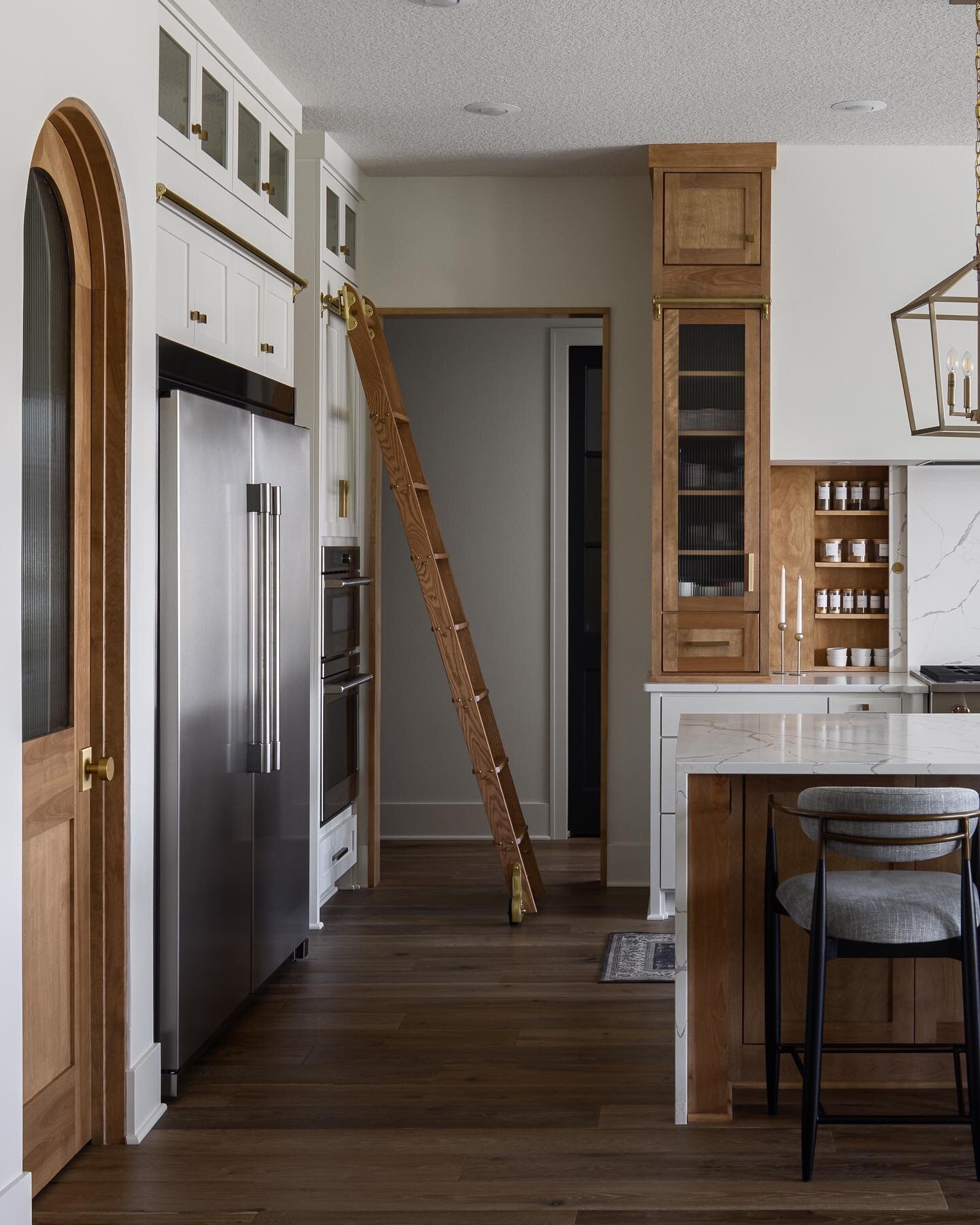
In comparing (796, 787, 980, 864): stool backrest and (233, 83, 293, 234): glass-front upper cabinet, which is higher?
(233, 83, 293, 234): glass-front upper cabinet

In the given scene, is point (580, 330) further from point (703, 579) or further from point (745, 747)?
point (745, 747)

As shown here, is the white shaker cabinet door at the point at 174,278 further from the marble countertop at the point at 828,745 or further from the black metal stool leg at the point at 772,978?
the black metal stool leg at the point at 772,978

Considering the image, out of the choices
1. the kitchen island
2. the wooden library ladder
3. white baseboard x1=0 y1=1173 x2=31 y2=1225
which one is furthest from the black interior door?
white baseboard x1=0 y1=1173 x2=31 y2=1225

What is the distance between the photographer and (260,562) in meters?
3.93

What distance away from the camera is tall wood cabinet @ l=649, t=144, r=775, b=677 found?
516cm

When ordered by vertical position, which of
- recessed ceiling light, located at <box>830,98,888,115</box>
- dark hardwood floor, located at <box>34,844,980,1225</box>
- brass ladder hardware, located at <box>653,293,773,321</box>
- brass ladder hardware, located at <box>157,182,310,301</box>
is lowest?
dark hardwood floor, located at <box>34,844,980,1225</box>

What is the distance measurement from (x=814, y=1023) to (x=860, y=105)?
11.0 ft

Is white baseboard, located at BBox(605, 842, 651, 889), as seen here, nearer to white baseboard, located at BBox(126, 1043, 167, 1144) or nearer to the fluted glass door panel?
white baseboard, located at BBox(126, 1043, 167, 1144)

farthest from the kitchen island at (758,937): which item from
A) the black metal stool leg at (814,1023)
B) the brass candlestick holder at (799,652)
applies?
the brass candlestick holder at (799,652)

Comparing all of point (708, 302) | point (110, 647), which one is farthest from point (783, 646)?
point (110, 647)

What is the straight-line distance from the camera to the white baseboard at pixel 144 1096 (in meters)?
3.14

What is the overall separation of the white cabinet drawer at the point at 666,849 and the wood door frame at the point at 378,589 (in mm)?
565

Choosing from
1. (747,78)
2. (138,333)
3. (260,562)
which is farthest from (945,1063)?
(747,78)

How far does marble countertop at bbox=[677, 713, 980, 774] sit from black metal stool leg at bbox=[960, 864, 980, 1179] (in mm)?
353
